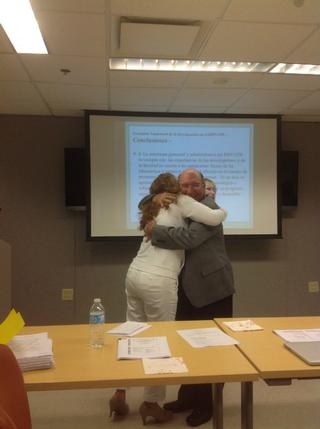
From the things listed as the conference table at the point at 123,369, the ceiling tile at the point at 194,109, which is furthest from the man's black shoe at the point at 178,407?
the ceiling tile at the point at 194,109

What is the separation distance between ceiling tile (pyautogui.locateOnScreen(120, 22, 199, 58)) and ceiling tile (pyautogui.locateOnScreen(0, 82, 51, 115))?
1087mm

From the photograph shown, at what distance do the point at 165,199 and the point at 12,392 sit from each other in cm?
156

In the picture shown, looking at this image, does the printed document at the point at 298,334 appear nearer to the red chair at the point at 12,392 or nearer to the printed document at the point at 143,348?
the printed document at the point at 143,348

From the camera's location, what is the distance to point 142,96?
3.60 m

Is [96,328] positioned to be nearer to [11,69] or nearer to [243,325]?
[243,325]

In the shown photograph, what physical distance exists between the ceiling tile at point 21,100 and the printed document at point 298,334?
8.64 ft

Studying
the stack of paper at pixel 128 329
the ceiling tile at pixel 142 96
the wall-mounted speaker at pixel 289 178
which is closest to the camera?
the stack of paper at pixel 128 329

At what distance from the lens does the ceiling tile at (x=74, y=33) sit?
7.18 feet

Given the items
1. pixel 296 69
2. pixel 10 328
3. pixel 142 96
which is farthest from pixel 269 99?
pixel 10 328

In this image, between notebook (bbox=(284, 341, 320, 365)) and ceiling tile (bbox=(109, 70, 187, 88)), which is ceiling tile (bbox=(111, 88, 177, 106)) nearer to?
ceiling tile (bbox=(109, 70, 187, 88))

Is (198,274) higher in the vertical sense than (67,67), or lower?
lower

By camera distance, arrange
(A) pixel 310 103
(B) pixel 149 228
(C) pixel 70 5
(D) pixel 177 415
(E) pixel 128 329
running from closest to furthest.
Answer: (E) pixel 128 329
(C) pixel 70 5
(B) pixel 149 228
(D) pixel 177 415
(A) pixel 310 103

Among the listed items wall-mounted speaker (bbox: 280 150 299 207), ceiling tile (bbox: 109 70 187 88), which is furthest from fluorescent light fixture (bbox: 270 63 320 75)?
wall-mounted speaker (bbox: 280 150 299 207)

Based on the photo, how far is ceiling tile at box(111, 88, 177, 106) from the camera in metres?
3.43
